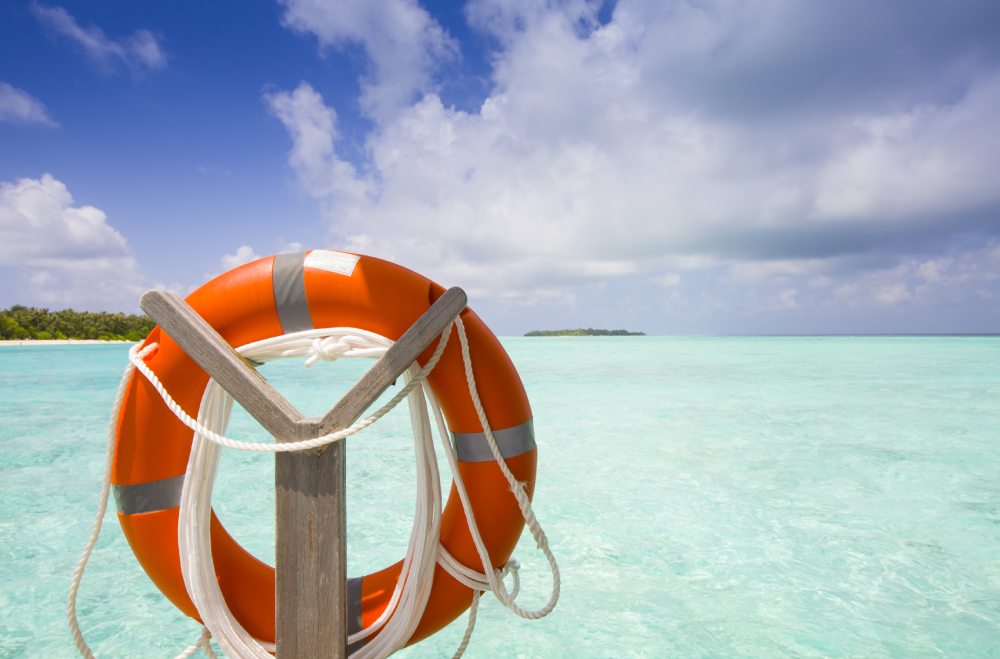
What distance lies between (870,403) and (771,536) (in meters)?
5.44

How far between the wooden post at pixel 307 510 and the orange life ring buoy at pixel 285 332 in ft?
0.63

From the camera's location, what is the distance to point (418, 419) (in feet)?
4.34

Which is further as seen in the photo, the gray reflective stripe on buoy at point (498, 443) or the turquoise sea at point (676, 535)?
the turquoise sea at point (676, 535)

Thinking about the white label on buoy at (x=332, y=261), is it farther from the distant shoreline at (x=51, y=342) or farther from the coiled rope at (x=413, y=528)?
the distant shoreline at (x=51, y=342)

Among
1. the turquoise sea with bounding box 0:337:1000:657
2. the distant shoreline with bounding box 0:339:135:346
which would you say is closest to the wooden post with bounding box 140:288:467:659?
the turquoise sea with bounding box 0:337:1000:657

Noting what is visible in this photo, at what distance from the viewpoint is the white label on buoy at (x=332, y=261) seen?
1247 millimetres

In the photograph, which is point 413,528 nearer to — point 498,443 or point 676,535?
point 498,443

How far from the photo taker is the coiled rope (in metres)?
1.19

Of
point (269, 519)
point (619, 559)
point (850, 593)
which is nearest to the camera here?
point (850, 593)

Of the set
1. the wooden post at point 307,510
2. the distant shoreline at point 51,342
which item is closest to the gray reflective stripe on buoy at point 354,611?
the wooden post at point 307,510

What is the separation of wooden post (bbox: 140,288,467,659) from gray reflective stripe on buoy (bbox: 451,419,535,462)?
34 centimetres

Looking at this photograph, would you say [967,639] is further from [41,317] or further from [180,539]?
[41,317]

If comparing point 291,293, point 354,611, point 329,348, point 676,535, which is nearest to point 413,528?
point 354,611

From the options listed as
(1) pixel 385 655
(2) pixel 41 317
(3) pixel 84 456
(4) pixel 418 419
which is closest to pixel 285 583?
(1) pixel 385 655
